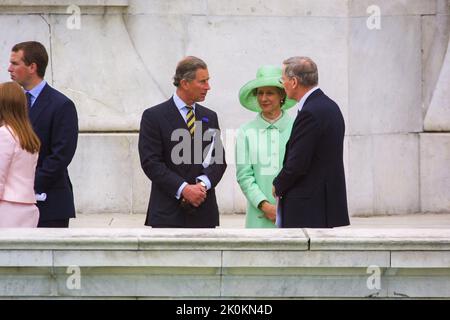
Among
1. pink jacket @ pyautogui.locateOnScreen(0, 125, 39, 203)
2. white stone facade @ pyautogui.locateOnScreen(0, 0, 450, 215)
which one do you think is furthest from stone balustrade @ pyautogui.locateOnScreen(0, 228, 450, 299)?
white stone facade @ pyautogui.locateOnScreen(0, 0, 450, 215)

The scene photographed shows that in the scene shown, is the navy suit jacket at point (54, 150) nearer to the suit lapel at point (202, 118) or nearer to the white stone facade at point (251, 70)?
the suit lapel at point (202, 118)

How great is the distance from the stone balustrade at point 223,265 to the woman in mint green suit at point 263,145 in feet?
6.72

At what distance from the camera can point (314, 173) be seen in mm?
6930

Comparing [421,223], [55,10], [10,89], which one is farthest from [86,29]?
[10,89]

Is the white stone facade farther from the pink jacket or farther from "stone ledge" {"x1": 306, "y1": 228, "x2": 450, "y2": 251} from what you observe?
"stone ledge" {"x1": 306, "y1": 228, "x2": 450, "y2": 251}

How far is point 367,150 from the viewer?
11156 mm

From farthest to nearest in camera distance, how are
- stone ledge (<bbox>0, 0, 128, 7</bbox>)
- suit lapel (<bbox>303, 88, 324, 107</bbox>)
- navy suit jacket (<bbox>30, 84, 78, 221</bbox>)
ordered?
stone ledge (<bbox>0, 0, 128, 7</bbox>) < navy suit jacket (<bbox>30, 84, 78, 221</bbox>) < suit lapel (<bbox>303, 88, 324, 107</bbox>)

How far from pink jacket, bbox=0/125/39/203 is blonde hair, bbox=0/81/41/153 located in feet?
0.10

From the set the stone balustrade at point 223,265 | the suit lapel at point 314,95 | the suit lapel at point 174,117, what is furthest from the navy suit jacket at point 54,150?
the stone balustrade at point 223,265

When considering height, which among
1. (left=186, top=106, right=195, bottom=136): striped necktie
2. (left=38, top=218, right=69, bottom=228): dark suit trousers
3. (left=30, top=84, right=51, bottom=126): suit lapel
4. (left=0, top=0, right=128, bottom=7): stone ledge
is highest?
(left=0, top=0, right=128, bottom=7): stone ledge

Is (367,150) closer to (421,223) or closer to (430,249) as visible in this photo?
(421,223)

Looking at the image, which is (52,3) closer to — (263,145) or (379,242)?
(263,145)

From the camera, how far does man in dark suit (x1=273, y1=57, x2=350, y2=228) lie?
6871mm

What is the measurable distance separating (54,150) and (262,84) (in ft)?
4.20
